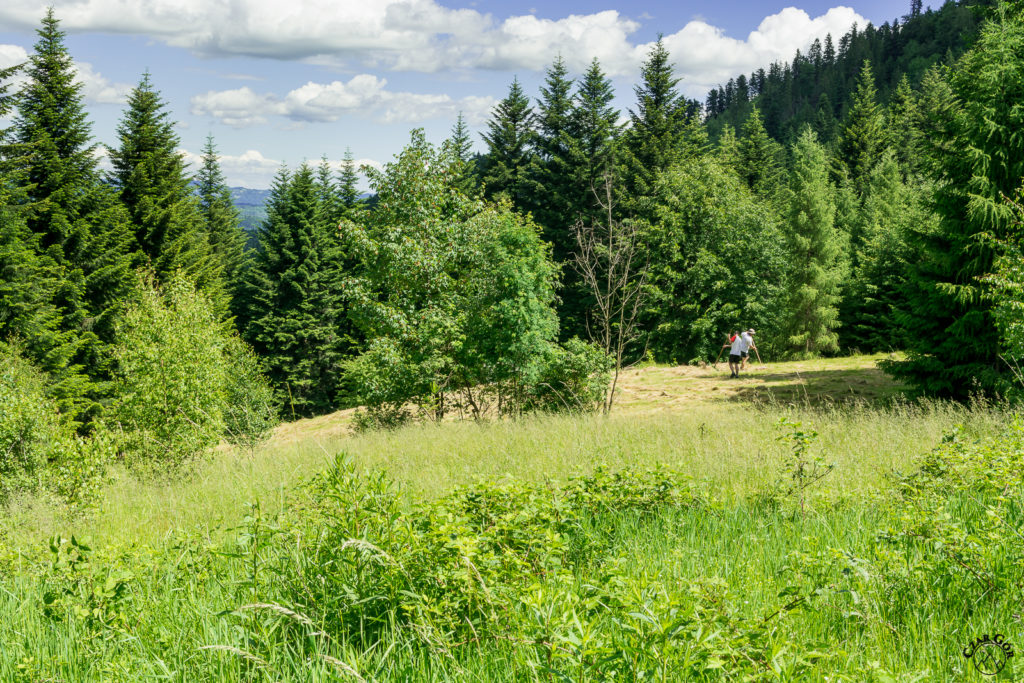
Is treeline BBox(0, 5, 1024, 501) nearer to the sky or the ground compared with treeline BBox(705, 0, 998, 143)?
nearer to the ground

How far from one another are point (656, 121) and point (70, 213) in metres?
29.8

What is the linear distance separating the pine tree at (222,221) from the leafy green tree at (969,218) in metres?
38.2

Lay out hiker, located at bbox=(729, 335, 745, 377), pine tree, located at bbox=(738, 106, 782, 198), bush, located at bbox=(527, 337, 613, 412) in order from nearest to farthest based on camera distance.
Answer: bush, located at bbox=(527, 337, 613, 412), hiker, located at bbox=(729, 335, 745, 377), pine tree, located at bbox=(738, 106, 782, 198)

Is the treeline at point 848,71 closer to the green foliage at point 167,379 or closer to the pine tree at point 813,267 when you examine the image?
the pine tree at point 813,267

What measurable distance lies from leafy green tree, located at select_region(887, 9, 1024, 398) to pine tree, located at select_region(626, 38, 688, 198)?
22133 mm

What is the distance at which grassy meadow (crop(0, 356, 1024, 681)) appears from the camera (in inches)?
96.0

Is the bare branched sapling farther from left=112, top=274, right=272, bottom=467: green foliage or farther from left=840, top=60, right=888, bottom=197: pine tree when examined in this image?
left=840, top=60, right=888, bottom=197: pine tree

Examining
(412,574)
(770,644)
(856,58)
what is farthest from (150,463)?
(856,58)

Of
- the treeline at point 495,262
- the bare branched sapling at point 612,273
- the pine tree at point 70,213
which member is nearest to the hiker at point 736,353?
the treeline at point 495,262

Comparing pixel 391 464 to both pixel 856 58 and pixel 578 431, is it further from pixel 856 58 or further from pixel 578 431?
pixel 856 58

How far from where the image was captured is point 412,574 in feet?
10.2

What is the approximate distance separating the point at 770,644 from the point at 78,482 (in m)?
9.11

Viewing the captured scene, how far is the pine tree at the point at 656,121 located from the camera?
36.1m

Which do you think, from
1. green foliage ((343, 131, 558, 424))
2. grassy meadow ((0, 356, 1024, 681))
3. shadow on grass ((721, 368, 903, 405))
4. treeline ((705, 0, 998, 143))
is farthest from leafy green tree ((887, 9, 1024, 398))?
treeline ((705, 0, 998, 143))
